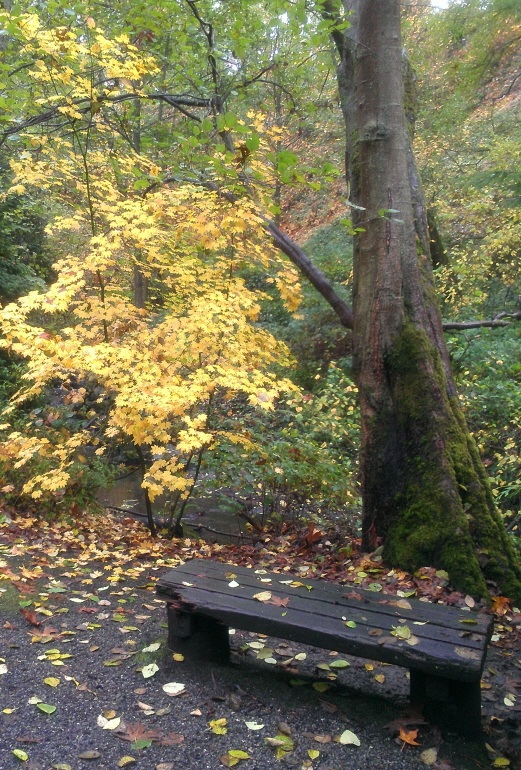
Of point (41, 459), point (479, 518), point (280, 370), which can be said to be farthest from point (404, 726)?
point (280, 370)

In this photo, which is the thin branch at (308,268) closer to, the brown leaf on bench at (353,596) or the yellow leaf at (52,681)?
the brown leaf on bench at (353,596)

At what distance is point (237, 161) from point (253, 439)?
10.1 ft

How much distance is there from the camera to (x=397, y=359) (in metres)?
4.68

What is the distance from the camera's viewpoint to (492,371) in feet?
25.8

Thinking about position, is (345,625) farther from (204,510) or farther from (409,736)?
(204,510)

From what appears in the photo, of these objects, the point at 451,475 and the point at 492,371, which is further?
the point at 492,371

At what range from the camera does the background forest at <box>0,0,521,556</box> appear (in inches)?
195

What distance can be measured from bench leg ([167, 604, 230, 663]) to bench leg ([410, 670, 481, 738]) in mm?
1090

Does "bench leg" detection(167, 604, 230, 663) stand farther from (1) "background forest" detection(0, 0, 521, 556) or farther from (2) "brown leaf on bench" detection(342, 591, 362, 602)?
(1) "background forest" detection(0, 0, 521, 556)

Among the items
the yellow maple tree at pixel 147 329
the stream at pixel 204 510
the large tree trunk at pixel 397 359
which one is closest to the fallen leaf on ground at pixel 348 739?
the large tree trunk at pixel 397 359

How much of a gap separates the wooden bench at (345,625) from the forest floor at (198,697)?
0.12 meters

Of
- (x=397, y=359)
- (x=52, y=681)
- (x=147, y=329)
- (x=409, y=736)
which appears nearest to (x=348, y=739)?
(x=409, y=736)

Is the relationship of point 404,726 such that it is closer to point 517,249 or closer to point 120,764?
point 120,764

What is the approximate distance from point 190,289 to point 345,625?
4569 millimetres
